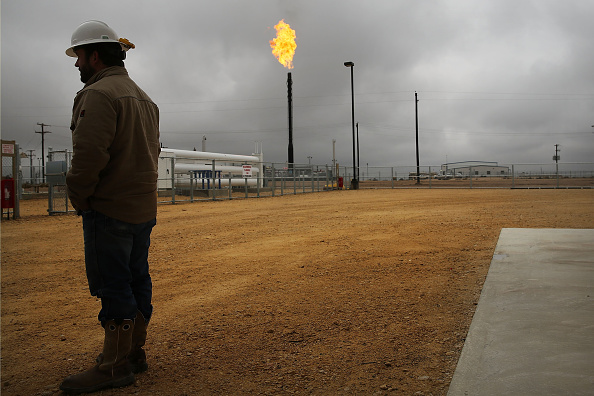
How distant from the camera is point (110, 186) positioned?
107 inches

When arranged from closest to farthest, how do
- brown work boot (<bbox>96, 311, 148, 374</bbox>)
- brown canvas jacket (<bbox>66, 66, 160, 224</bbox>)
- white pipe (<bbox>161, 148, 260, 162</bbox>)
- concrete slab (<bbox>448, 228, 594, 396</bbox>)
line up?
concrete slab (<bbox>448, 228, 594, 396</bbox>) < brown canvas jacket (<bbox>66, 66, 160, 224</bbox>) < brown work boot (<bbox>96, 311, 148, 374</bbox>) < white pipe (<bbox>161, 148, 260, 162</bbox>)

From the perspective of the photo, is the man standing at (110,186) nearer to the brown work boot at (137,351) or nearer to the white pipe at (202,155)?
the brown work boot at (137,351)

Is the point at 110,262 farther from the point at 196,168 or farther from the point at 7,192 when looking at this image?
the point at 196,168

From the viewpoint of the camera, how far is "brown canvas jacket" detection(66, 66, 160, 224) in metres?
2.59

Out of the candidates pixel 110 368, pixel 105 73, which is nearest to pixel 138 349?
pixel 110 368

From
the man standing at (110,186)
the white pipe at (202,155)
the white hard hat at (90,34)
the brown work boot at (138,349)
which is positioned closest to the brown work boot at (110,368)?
the man standing at (110,186)

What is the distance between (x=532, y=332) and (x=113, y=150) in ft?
9.41

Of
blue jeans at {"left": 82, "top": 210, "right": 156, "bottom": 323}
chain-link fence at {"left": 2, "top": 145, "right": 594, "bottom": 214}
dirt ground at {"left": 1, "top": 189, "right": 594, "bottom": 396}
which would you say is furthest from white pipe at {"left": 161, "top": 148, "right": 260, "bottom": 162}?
blue jeans at {"left": 82, "top": 210, "right": 156, "bottom": 323}

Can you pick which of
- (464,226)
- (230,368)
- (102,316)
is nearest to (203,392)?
(230,368)

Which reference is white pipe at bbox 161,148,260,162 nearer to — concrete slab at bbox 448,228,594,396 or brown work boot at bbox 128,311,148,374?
concrete slab at bbox 448,228,594,396

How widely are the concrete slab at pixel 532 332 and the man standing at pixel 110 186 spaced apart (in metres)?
1.91

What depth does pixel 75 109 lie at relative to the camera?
8.99ft

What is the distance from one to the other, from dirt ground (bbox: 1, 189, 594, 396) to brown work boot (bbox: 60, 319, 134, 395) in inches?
2.9

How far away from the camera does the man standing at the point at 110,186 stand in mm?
2609
